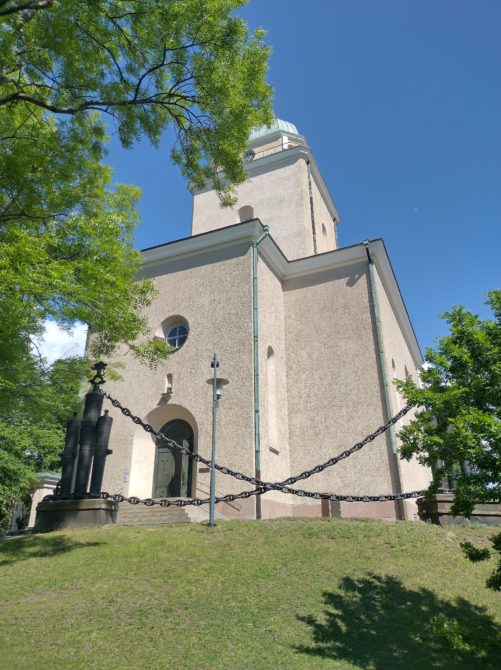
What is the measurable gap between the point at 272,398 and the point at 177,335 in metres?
3.52

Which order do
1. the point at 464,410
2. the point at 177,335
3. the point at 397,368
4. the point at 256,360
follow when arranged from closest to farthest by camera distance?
the point at 464,410 < the point at 256,360 < the point at 177,335 < the point at 397,368

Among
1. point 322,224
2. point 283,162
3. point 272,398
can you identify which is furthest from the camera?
point 322,224

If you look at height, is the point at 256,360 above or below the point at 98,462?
above

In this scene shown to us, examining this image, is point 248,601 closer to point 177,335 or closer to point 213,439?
point 213,439

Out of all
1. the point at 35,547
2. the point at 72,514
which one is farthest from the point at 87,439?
the point at 35,547

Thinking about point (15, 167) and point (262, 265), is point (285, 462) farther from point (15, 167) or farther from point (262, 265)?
point (15, 167)

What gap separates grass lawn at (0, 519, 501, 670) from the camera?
15.3 feet

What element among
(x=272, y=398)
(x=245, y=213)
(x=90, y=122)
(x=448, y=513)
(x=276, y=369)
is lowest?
(x=448, y=513)

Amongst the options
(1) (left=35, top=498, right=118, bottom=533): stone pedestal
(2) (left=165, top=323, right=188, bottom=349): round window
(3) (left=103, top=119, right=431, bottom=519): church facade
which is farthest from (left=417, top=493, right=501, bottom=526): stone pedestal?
(2) (left=165, top=323, right=188, bottom=349): round window

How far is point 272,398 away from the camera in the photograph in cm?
1375

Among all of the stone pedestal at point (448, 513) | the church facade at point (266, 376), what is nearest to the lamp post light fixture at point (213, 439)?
the church facade at point (266, 376)

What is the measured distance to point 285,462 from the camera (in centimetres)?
1332

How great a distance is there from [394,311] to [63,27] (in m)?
13.6

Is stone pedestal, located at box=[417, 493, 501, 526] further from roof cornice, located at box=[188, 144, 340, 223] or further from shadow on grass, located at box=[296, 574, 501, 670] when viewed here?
roof cornice, located at box=[188, 144, 340, 223]
